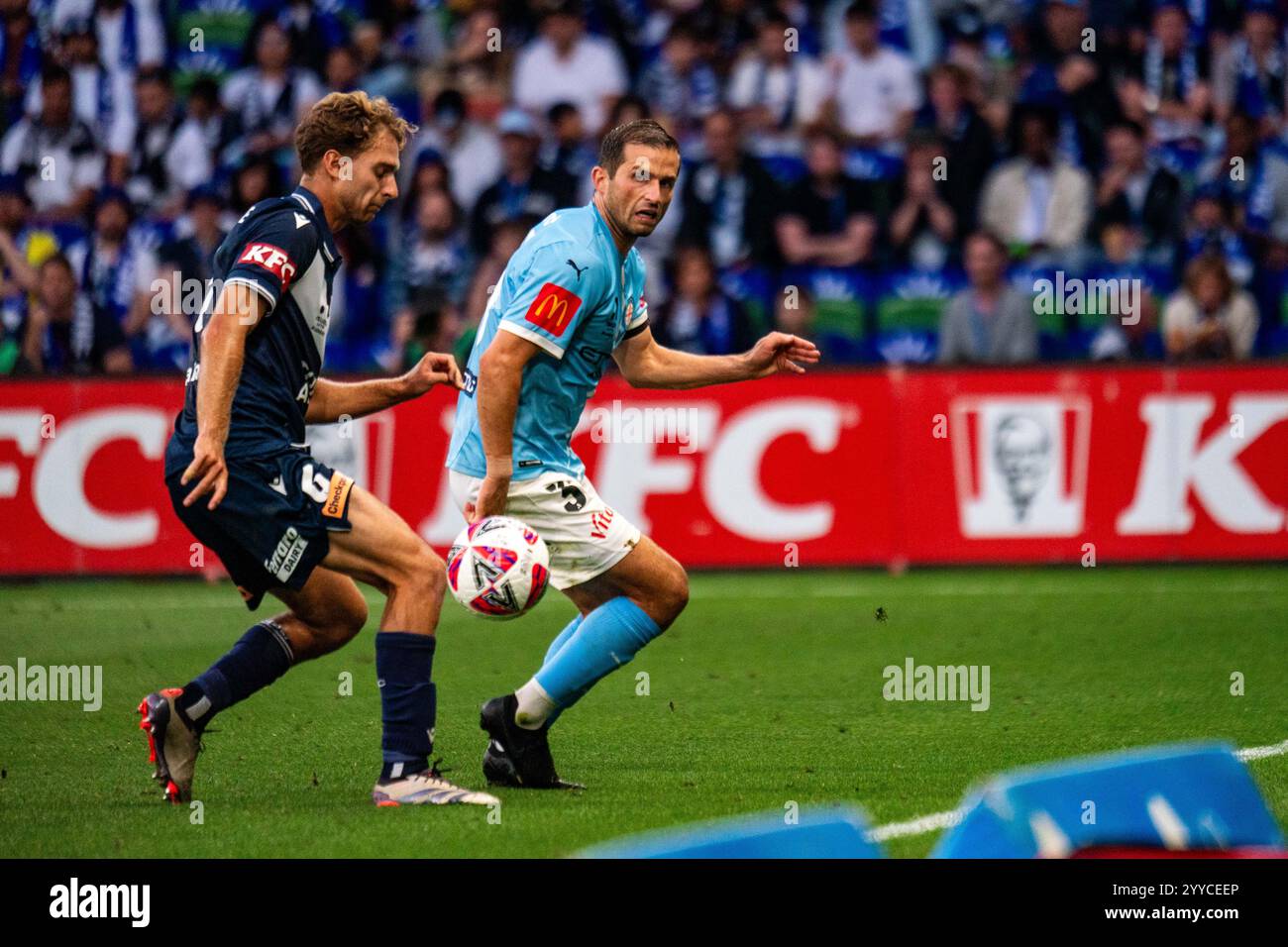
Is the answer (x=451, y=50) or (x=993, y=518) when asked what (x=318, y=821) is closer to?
(x=993, y=518)

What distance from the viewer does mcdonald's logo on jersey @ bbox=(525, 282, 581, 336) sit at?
20.0ft

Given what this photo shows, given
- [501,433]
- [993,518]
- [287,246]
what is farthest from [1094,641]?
[287,246]

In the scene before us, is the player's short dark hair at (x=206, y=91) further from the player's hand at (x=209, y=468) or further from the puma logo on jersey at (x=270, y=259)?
the player's hand at (x=209, y=468)

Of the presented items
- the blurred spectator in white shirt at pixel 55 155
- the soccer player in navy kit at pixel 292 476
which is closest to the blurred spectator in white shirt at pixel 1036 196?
the blurred spectator in white shirt at pixel 55 155

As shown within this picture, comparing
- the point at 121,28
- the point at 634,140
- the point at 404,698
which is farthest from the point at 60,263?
the point at 404,698

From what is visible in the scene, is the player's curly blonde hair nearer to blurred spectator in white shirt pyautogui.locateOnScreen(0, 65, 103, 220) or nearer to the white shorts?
the white shorts

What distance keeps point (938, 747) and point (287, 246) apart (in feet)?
9.72

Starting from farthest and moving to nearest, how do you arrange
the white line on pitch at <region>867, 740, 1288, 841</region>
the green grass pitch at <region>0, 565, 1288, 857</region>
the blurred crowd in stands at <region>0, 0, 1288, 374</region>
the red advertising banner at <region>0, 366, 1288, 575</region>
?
the blurred crowd in stands at <region>0, 0, 1288, 374</region>, the red advertising banner at <region>0, 366, 1288, 575</region>, the green grass pitch at <region>0, 565, 1288, 857</region>, the white line on pitch at <region>867, 740, 1288, 841</region>

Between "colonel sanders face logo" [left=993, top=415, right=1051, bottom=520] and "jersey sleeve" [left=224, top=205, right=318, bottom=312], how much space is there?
24.2 feet

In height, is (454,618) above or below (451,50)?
below

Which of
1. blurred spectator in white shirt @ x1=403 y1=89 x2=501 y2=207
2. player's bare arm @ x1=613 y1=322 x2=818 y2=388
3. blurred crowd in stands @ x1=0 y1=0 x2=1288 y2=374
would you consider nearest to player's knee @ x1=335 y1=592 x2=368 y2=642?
player's bare arm @ x1=613 y1=322 x2=818 y2=388

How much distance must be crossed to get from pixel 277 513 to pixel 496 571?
679 mm

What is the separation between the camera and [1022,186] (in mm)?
14859

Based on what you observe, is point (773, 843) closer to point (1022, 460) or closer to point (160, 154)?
point (1022, 460)
